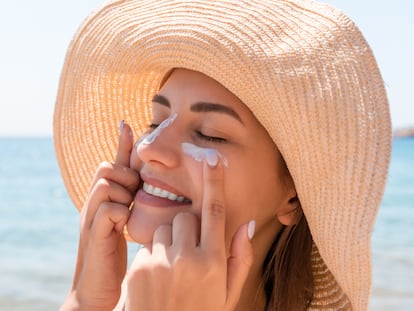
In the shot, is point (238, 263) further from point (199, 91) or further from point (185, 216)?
point (199, 91)

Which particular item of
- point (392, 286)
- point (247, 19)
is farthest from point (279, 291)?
point (392, 286)

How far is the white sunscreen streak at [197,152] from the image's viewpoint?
2123mm

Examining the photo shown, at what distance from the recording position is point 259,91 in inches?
84.0

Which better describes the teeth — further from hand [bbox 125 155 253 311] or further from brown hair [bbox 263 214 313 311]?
brown hair [bbox 263 214 313 311]

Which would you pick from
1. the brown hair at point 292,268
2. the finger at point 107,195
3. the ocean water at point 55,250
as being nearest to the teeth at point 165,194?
the finger at point 107,195

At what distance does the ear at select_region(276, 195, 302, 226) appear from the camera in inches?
100

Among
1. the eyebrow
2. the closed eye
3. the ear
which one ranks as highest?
the eyebrow

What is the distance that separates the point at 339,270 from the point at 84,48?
1.52 m

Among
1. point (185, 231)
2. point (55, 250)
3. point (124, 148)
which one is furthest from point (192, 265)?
point (55, 250)

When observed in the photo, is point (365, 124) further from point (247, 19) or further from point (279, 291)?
point (279, 291)

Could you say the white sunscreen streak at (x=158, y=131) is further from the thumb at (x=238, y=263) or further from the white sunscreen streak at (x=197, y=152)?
the thumb at (x=238, y=263)

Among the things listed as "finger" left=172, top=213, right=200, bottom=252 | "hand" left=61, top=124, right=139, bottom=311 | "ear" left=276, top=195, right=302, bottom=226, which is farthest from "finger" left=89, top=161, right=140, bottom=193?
"ear" left=276, top=195, right=302, bottom=226

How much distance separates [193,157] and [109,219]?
0.42 m

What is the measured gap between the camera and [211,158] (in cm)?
206
